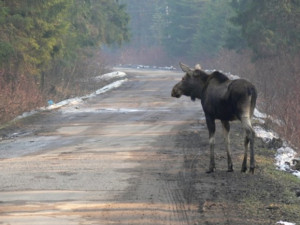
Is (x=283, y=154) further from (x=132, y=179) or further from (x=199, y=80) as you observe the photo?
(x=132, y=179)

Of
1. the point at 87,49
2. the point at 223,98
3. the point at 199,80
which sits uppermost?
the point at 199,80

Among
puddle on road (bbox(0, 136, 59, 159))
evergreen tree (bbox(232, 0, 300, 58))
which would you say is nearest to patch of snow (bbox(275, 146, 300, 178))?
puddle on road (bbox(0, 136, 59, 159))

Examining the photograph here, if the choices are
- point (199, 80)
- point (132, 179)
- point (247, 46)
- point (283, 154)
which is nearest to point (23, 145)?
point (199, 80)

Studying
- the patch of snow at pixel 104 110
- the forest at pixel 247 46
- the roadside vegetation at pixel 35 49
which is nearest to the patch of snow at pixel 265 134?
the forest at pixel 247 46

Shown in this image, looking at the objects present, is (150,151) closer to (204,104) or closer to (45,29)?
(204,104)

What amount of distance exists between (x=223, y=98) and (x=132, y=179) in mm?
2362

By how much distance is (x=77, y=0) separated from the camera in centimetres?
4475

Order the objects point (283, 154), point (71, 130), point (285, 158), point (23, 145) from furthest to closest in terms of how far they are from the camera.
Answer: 1. point (71, 130)
2. point (23, 145)
3. point (283, 154)
4. point (285, 158)

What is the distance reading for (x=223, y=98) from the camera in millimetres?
12672

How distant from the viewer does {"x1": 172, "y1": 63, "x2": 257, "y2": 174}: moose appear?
12.3 metres

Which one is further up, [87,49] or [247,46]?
[247,46]

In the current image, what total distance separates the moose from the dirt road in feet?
2.23

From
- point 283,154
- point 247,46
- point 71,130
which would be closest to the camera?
point 283,154

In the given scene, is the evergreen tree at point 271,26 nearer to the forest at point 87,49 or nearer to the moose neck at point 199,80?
the forest at point 87,49
